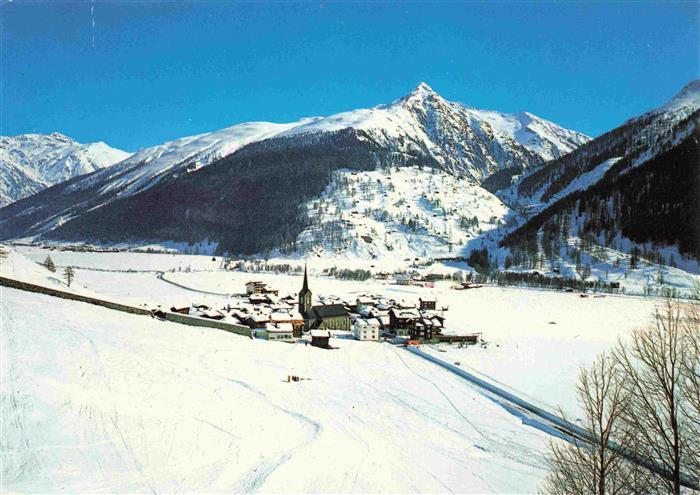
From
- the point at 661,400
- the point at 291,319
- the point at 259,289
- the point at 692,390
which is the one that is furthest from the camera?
the point at 259,289

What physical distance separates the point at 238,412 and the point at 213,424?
7.80 feet

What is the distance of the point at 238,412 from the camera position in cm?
2122

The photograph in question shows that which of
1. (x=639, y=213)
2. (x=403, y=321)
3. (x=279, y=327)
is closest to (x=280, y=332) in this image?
(x=279, y=327)

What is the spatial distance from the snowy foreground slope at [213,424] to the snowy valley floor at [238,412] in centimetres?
7

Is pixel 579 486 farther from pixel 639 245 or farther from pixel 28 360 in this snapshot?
pixel 639 245

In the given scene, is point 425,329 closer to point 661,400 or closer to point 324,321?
point 324,321

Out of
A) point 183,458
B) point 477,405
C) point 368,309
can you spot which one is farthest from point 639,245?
point 183,458

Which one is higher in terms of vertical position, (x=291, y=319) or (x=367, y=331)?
(x=291, y=319)

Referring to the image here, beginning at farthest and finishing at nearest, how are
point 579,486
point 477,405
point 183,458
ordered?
point 477,405, point 183,458, point 579,486

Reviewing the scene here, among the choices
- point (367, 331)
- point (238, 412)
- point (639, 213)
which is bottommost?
point (367, 331)

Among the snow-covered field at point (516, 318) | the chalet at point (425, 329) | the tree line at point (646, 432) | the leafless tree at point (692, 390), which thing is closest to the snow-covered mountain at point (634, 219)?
the snow-covered field at point (516, 318)

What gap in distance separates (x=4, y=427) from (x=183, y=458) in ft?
18.5

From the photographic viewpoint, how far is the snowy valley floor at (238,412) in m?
14.4

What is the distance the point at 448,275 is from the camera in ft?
472
